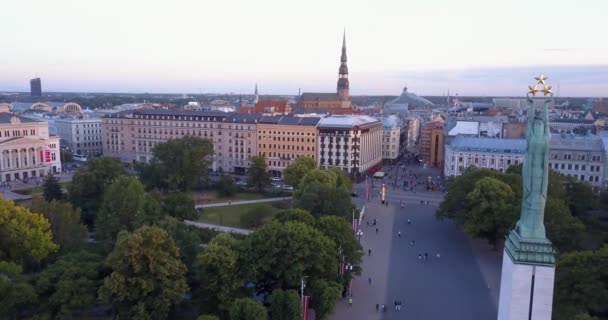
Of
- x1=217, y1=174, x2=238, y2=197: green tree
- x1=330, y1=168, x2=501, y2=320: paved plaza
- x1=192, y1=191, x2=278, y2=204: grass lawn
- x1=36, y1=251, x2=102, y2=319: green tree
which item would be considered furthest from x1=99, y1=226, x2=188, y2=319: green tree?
x1=217, y1=174, x2=238, y2=197: green tree

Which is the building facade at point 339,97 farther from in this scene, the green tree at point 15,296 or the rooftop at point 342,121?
the green tree at point 15,296

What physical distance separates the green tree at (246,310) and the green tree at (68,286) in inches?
420

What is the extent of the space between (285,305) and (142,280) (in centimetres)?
1009

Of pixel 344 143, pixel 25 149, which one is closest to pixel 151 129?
pixel 25 149

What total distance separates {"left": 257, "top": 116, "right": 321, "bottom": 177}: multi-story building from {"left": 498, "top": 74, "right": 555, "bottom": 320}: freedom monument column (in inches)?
3542

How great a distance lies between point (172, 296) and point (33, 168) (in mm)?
82088

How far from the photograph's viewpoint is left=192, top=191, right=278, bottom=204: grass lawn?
84938 millimetres

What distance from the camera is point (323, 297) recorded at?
37.3m

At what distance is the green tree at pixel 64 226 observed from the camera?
166ft

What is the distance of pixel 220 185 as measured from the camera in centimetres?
8950

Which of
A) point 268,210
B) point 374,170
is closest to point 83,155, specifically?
point 374,170

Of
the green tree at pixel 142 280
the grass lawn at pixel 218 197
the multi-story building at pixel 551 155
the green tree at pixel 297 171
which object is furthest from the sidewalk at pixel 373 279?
the multi-story building at pixel 551 155

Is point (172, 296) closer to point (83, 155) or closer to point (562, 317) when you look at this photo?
point (562, 317)

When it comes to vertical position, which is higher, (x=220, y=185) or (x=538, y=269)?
(x=538, y=269)
